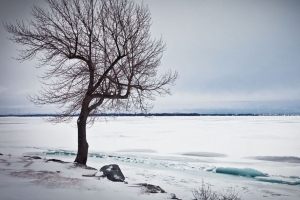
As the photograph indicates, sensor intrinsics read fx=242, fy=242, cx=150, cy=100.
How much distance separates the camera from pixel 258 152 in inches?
827

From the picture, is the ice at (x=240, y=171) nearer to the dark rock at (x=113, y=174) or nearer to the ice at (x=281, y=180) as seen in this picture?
the ice at (x=281, y=180)

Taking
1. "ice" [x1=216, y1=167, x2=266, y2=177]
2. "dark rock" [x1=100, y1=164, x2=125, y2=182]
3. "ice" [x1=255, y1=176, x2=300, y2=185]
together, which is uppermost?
"dark rock" [x1=100, y1=164, x2=125, y2=182]

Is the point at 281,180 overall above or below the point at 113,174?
below

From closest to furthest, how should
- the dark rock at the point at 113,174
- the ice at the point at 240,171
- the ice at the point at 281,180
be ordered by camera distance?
the dark rock at the point at 113,174 → the ice at the point at 281,180 → the ice at the point at 240,171

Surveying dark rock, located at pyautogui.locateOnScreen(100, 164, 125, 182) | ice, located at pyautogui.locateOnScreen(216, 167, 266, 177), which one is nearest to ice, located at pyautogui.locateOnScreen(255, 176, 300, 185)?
ice, located at pyautogui.locateOnScreen(216, 167, 266, 177)

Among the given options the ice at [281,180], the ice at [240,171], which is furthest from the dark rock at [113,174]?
the ice at [281,180]

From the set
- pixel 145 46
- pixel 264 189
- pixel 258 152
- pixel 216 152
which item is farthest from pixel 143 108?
pixel 258 152

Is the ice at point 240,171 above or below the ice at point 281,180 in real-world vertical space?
below

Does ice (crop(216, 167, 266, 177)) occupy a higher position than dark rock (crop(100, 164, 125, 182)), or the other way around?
dark rock (crop(100, 164, 125, 182))

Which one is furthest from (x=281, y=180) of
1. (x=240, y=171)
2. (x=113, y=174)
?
(x=113, y=174)

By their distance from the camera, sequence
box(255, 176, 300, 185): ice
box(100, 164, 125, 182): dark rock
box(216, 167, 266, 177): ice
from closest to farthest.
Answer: box(100, 164, 125, 182): dark rock → box(255, 176, 300, 185): ice → box(216, 167, 266, 177): ice

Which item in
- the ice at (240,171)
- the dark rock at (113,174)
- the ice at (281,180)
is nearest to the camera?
the dark rock at (113,174)

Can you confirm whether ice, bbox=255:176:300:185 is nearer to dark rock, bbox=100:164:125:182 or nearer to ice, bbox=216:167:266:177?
ice, bbox=216:167:266:177

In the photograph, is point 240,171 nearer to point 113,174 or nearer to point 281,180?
point 281,180
